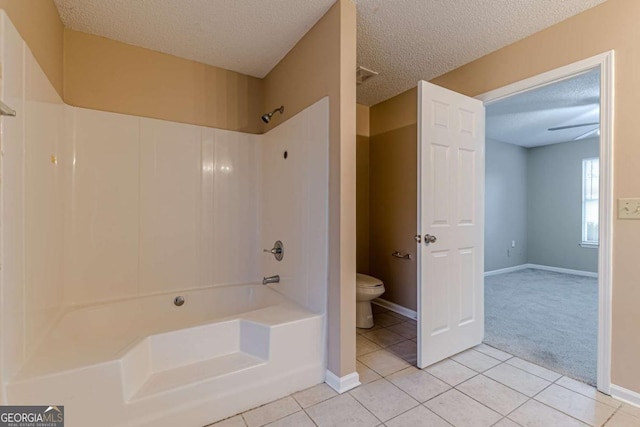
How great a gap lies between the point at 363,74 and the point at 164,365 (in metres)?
2.63

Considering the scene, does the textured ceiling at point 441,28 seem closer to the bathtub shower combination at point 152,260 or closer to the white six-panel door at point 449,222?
the white six-panel door at point 449,222

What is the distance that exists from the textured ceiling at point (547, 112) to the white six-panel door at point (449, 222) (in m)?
0.60

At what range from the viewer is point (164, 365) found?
154cm

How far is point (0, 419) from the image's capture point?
1083 millimetres

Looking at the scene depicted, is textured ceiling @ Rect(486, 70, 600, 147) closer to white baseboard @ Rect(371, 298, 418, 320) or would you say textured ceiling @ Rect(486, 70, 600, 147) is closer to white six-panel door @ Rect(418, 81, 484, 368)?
white six-panel door @ Rect(418, 81, 484, 368)

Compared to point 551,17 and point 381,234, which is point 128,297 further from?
point 551,17

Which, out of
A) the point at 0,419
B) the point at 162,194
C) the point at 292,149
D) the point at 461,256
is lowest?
the point at 0,419

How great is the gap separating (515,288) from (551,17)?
3.44m

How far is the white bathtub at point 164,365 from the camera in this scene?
1214 millimetres

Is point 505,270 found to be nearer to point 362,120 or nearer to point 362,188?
point 362,188

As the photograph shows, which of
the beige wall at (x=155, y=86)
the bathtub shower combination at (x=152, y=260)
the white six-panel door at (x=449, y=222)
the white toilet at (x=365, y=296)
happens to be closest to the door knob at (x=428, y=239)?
the white six-panel door at (x=449, y=222)

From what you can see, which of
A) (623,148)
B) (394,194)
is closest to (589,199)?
(394,194)

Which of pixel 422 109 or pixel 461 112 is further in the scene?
pixel 461 112

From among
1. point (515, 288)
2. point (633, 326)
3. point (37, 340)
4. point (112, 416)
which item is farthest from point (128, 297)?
point (515, 288)
